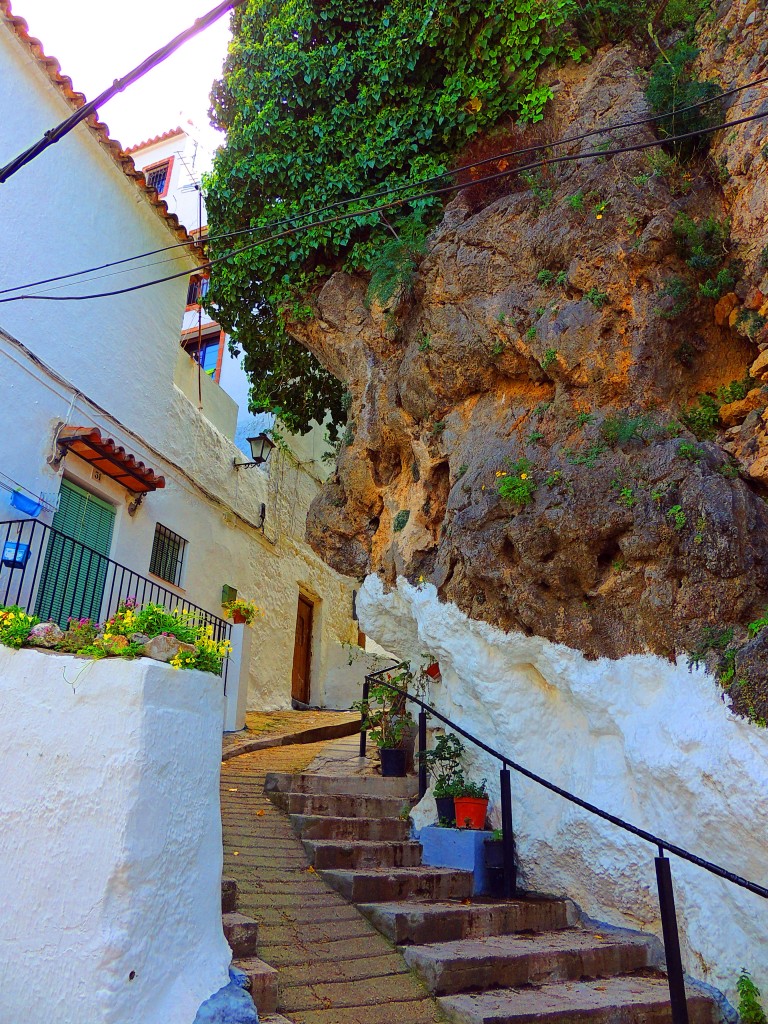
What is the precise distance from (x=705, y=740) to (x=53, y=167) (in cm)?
993

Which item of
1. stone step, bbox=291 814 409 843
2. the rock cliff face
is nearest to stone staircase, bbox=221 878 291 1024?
stone step, bbox=291 814 409 843

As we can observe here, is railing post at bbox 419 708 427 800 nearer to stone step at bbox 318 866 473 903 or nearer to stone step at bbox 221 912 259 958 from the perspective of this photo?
stone step at bbox 318 866 473 903

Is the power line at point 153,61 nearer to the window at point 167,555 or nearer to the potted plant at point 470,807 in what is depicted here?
the potted plant at point 470,807

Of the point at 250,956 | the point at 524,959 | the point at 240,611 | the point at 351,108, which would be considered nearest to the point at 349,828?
the point at 524,959

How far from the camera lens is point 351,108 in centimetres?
877

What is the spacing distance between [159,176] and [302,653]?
12893 mm

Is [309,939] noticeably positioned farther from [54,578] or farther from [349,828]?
[54,578]

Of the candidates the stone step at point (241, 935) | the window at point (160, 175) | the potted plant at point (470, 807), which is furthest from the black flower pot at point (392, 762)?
the window at point (160, 175)

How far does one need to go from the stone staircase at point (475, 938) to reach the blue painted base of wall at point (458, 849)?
8 centimetres

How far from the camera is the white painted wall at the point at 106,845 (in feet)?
11.2

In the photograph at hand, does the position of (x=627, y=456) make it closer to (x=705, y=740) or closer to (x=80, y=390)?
(x=705, y=740)

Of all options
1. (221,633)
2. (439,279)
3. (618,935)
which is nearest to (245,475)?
(221,633)

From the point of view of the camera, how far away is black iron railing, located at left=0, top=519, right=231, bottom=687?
7582 mm

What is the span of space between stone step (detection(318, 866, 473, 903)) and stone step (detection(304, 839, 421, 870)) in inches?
4.0
